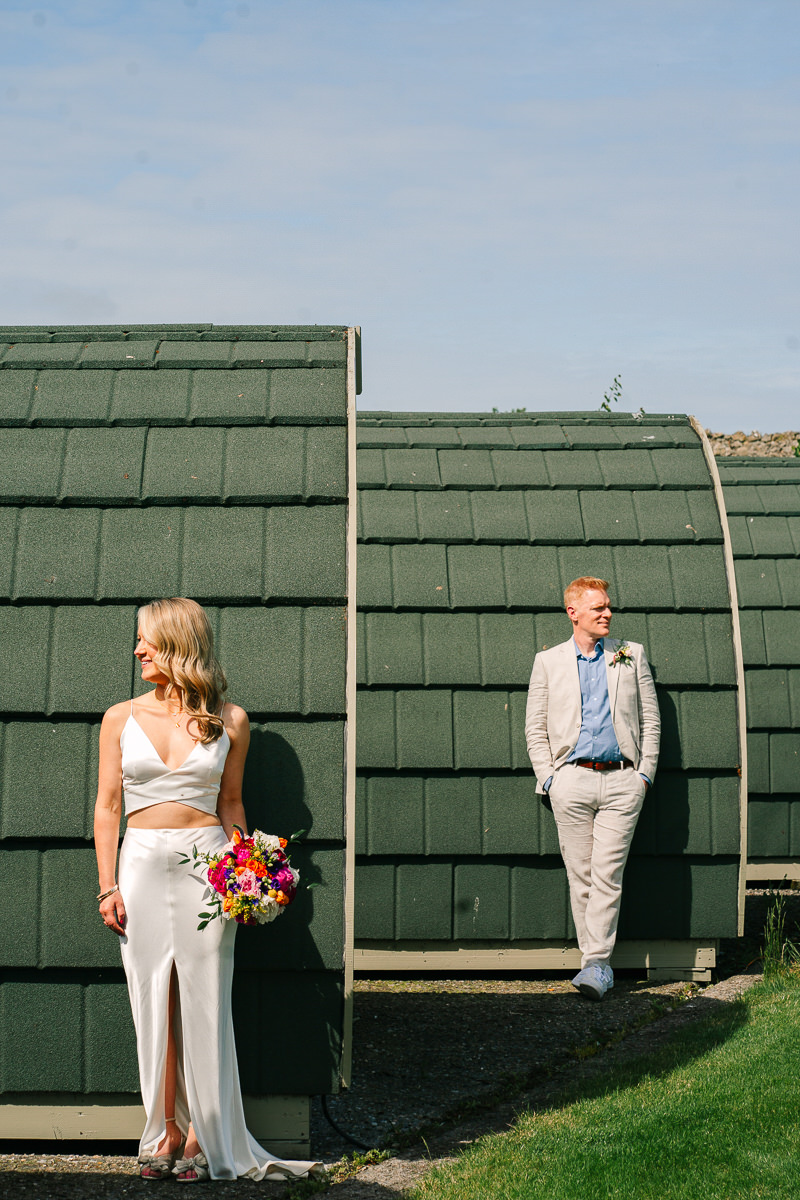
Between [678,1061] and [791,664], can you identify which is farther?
[791,664]

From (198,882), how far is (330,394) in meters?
2.08

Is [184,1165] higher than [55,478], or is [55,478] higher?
[55,478]

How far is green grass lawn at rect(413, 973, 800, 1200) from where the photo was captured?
4051 millimetres

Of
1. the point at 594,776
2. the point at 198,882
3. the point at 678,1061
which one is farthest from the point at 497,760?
the point at 198,882

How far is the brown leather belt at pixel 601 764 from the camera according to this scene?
639cm

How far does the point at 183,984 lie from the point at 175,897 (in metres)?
0.29

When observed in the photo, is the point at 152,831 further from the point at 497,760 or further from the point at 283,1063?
the point at 497,760

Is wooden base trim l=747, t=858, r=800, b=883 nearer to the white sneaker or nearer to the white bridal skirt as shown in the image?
the white sneaker

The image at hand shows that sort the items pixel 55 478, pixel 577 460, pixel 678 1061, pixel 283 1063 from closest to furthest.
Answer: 1. pixel 283 1063
2. pixel 55 478
3. pixel 678 1061
4. pixel 577 460

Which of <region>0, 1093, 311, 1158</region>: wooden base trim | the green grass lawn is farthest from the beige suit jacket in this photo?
<region>0, 1093, 311, 1158</region>: wooden base trim

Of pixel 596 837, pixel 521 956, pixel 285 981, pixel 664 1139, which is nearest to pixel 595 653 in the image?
pixel 596 837

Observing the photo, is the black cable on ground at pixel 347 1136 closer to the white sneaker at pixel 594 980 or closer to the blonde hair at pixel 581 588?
the white sneaker at pixel 594 980

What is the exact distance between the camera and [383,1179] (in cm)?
431

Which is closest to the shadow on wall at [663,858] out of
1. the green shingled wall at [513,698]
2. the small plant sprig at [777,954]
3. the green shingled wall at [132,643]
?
the green shingled wall at [513,698]
